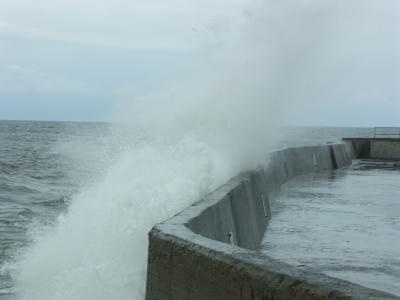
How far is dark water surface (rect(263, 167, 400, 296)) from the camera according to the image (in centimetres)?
671

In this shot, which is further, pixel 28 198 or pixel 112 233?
pixel 28 198

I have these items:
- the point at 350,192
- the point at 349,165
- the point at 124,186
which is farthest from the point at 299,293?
the point at 349,165

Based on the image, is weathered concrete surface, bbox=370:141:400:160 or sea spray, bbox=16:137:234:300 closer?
sea spray, bbox=16:137:234:300

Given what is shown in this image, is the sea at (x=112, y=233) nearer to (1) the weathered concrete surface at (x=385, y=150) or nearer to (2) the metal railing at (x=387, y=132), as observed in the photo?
(1) the weathered concrete surface at (x=385, y=150)

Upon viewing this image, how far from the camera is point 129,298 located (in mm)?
5203

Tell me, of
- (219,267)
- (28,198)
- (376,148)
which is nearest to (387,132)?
(376,148)

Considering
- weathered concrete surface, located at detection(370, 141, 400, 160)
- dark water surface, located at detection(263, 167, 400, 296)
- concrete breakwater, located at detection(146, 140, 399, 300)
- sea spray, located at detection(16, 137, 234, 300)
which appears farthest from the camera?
weathered concrete surface, located at detection(370, 141, 400, 160)

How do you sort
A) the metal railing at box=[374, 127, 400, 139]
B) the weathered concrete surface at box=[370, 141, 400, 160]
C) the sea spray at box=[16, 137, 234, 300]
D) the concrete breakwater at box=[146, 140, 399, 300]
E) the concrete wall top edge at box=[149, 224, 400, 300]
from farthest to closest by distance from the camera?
the metal railing at box=[374, 127, 400, 139]
the weathered concrete surface at box=[370, 141, 400, 160]
the sea spray at box=[16, 137, 234, 300]
the concrete breakwater at box=[146, 140, 399, 300]
the concrete wall top edge at box=[149, 224, 400, 300]

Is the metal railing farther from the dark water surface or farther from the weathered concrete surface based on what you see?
the dark water surface

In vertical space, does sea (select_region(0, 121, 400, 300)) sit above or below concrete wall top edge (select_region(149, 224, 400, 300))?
below

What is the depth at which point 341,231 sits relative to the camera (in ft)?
29.5

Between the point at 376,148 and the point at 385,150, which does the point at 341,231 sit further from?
the point at 376,148

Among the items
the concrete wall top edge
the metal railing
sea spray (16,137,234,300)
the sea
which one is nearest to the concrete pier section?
the metal railing

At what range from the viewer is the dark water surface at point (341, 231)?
6707mm
